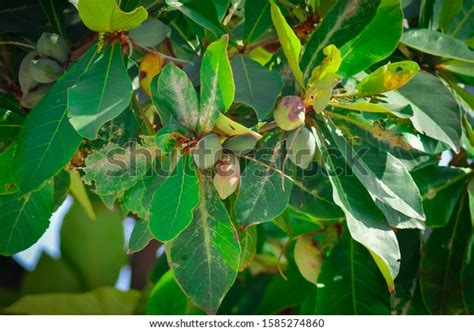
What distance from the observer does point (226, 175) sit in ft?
3.26

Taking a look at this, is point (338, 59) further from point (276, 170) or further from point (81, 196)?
point (81, 196)

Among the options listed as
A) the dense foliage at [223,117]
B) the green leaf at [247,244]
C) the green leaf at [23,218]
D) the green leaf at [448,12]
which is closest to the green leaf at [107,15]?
the dense foliage at [223,117]

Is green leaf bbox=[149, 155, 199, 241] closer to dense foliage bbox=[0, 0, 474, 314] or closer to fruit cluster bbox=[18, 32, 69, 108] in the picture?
dense foliage bbox=[0, 0, 474, 314]

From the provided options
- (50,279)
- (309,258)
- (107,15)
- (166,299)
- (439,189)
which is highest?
(107,15)

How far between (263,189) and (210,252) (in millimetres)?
98

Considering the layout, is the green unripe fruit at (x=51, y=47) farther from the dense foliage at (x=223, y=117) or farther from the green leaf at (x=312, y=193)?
the green leaf at (x=312, y=193)

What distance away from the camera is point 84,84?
3.25 ft

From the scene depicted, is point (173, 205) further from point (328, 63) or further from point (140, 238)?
point (328, 63)

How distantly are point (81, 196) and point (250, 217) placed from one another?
51 centimetres

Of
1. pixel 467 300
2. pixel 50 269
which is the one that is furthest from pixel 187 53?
pixel 50 269

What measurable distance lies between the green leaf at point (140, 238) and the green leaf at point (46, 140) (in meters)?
0.16

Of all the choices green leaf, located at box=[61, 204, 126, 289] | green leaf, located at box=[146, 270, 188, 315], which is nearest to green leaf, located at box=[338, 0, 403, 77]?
green leaf, located at box=[146, 270, 188, 315]

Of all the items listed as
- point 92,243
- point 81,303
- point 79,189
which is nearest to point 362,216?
point 79,189

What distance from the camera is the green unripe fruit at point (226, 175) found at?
3.26 feet
